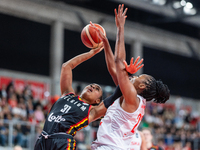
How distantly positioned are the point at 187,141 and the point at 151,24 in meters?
7.37

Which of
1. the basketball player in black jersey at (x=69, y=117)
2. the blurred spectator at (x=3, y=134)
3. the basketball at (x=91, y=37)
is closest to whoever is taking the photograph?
the basketball player in black jersey at (x=69, y=117)

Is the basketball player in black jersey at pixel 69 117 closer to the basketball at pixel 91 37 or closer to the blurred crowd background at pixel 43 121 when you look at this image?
the basketball at pixel 91 37

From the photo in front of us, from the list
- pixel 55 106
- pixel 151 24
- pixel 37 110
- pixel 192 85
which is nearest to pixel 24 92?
pixel 37 110

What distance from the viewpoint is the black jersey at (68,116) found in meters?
3.58

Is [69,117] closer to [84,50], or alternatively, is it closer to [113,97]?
[113,97]

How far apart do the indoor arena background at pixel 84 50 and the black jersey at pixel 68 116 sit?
6222mm

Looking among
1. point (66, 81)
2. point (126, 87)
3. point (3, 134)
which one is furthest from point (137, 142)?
point (3, 134)

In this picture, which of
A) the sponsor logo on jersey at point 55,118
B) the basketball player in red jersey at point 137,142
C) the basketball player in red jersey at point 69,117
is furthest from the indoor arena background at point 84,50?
the sponsor logo on jersey at point 55,118

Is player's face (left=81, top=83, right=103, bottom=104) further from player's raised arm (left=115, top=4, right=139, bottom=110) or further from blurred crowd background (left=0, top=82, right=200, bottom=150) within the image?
blurred crowd background (left=0, top=82, right=200, bottom=150)

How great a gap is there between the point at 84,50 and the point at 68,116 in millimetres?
12249

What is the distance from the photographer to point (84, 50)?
15.8 metres

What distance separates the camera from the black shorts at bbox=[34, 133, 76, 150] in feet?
11.3

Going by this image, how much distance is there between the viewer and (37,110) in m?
10.3

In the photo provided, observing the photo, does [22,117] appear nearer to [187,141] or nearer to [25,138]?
[25,138]
